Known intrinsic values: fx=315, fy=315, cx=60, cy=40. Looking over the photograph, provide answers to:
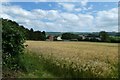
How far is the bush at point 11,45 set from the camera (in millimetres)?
9578

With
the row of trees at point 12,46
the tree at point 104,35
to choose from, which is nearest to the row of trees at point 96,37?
the tree at point 104,35

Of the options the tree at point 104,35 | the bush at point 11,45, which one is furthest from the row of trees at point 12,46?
the tree at point 104,35

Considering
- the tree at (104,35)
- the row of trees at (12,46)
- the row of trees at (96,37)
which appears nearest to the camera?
the row of trees at (12,46)

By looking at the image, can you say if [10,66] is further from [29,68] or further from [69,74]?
[69,74]

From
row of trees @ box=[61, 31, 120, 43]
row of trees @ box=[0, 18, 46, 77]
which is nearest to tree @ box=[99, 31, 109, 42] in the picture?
row of trees @ box=[61, 31, 120, 43]

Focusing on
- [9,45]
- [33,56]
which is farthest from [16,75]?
[33,56]

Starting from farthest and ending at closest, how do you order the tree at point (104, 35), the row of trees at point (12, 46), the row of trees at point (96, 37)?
the row of trees at point (96, 37) < the tree at point (104, 35) < the row of trees at point (12, 46)

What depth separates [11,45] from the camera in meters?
9.73

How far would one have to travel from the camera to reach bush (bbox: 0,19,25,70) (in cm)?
958

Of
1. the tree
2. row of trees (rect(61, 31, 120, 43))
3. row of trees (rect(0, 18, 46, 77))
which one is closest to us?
row of trees (rect(0, 18, 46, 77))

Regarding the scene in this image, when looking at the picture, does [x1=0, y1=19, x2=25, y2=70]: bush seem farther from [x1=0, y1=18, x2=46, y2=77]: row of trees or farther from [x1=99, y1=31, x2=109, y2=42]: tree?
[x1=99, y1=31, x2=109, y2=42]: tree

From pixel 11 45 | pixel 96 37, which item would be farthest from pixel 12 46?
pixel 96 37

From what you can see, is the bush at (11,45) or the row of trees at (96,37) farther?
the row of trees at (96,37)

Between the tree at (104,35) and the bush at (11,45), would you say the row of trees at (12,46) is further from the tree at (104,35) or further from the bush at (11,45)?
the tree at (104,35)
